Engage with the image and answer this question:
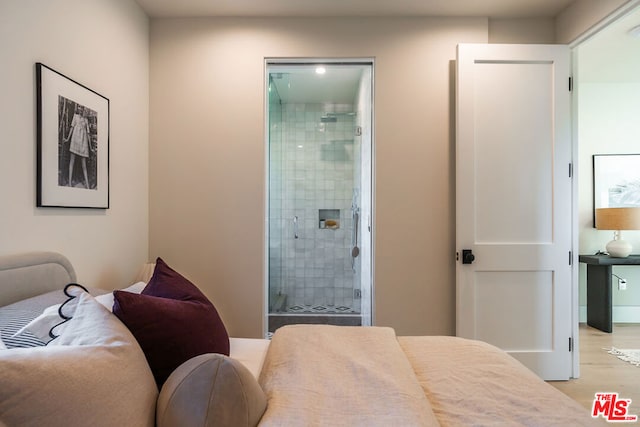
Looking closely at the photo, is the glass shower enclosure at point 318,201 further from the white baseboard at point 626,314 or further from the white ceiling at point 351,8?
the white baseboard at point 626,314

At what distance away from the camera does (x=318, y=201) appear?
4285 mm

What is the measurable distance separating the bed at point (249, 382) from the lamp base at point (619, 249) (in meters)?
3.21

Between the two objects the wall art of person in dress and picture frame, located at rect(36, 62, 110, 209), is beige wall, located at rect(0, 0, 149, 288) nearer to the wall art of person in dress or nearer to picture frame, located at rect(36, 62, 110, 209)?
picture frame, located at rect(36, 62, 110, 209)

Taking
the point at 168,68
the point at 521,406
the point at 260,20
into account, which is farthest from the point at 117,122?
the point at 521,406

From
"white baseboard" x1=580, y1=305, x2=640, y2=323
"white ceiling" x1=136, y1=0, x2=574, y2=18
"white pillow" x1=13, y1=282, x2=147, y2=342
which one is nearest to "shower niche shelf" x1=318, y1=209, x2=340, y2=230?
"white ceiling" x1=136, y1=0, x2=574, y2=18

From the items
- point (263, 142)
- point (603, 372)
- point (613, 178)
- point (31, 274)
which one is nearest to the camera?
point (31, 274)

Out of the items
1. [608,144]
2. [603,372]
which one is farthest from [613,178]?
[603,372]

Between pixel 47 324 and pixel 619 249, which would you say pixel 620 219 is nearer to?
pixel 619 249

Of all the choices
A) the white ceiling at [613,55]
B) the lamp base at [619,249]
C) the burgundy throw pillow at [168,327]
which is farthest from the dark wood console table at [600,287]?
the burgundy throw pillow at [168,327]

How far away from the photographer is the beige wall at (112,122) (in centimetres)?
150

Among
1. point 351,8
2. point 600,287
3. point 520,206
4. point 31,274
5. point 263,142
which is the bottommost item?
point 600,287

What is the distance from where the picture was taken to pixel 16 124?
1.52 m

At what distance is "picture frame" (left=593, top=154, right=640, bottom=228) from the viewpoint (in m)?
4.03

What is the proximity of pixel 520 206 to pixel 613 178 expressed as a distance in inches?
91.7
